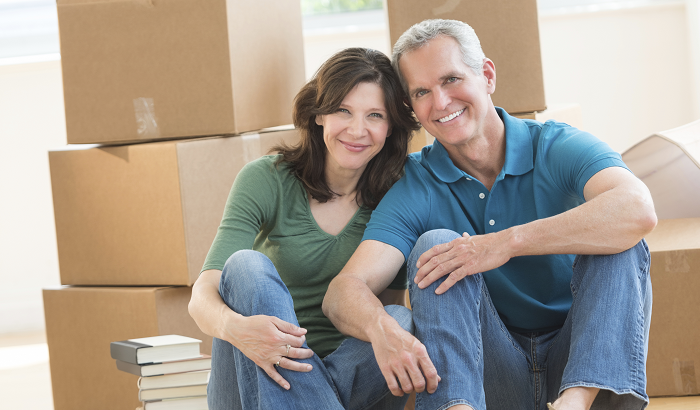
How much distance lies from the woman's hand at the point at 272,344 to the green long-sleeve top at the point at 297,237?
0.79 feet

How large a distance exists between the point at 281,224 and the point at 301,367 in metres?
0.35

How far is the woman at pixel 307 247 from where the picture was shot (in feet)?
3.28

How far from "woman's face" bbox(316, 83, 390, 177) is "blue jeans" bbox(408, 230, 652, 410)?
24cm

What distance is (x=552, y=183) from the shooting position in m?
1.19

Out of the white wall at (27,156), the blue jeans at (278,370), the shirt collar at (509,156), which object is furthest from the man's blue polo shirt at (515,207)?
the white wall at (27,156)

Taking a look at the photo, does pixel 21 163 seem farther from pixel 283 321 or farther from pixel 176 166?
pixel 283 321

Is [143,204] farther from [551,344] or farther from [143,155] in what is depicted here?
[551,344]

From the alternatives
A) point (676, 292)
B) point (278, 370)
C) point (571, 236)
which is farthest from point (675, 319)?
point (278, 370)

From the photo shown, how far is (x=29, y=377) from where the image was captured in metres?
2.14

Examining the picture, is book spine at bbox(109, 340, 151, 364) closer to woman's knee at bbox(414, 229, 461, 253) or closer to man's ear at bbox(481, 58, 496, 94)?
woman's knee at bbox(414, 229, 461, 253)

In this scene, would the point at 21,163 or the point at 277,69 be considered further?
the point at 21,163

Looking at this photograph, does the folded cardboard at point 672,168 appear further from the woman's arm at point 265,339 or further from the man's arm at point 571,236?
the woman's arm at point 265,339

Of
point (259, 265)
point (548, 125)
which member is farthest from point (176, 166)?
point (548, 125)

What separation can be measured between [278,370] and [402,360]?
0.18m
